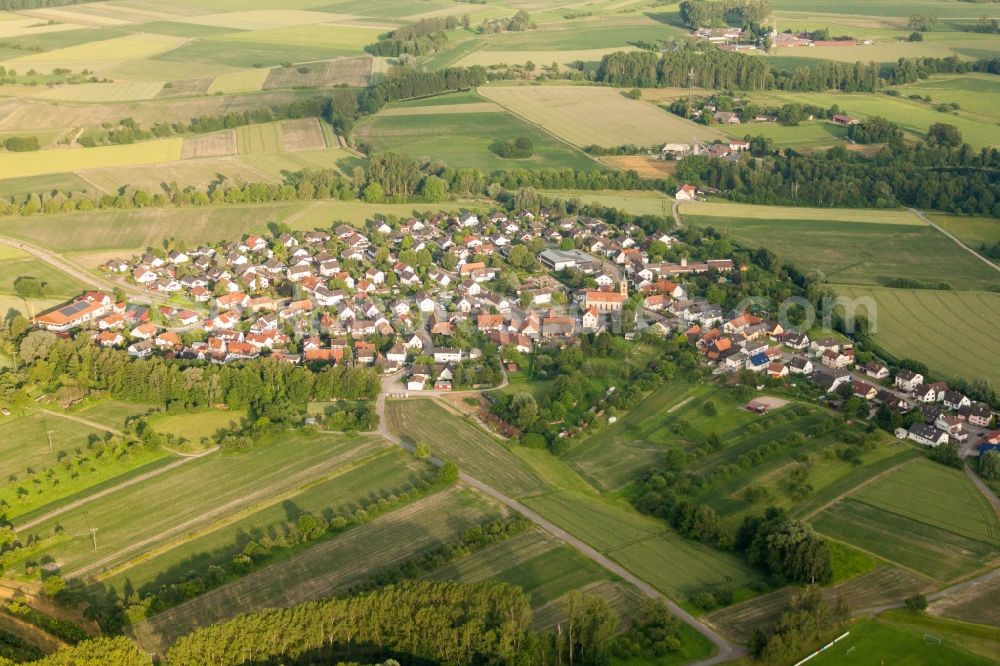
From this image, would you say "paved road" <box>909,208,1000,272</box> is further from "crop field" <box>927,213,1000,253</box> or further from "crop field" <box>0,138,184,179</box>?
"crop field" <box>0,138,184,179</box>

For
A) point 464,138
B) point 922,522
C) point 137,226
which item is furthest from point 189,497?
point 464,138

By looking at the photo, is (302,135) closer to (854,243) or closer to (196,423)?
(854,243)

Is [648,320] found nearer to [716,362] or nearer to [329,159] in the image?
[716,362]

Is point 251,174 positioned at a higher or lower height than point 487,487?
higher

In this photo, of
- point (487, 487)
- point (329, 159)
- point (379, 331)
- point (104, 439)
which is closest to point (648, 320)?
point (379, 331)

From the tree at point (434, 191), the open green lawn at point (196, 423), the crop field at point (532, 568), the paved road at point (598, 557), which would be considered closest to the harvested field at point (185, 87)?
the tree at point (434, 191)

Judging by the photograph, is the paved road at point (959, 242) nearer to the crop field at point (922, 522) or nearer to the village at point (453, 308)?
the village at point (453, 308)

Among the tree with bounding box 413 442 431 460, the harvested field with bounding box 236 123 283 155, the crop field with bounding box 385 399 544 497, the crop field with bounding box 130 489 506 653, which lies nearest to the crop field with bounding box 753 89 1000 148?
the harvested field with bounding box 236 123 283 155
